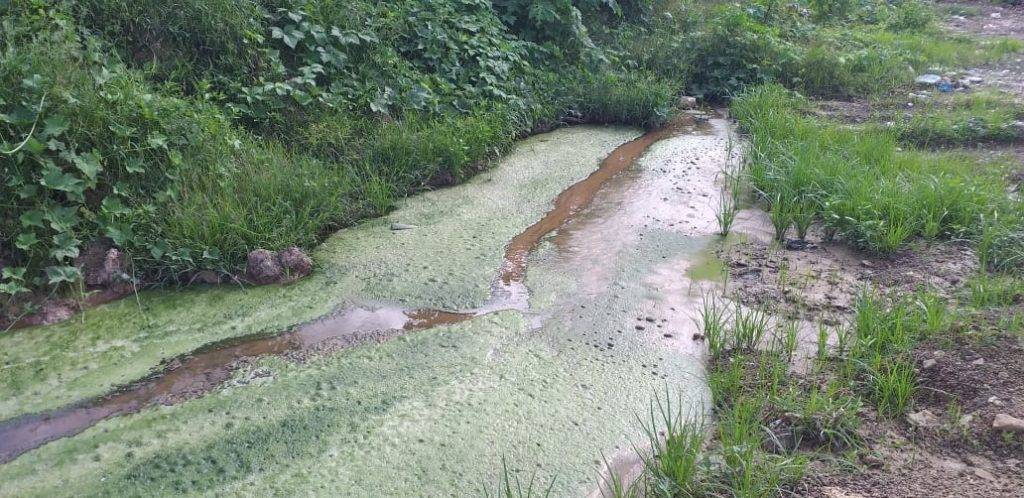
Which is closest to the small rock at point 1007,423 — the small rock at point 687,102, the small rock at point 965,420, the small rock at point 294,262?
the small rock at point 965,420

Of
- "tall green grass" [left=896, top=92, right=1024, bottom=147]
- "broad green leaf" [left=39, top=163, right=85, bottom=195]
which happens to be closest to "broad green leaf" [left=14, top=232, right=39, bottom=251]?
"broad green leaf" [left=39, top=163, right=85, bottom=195]

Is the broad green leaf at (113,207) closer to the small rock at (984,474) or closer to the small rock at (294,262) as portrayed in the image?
the small rock at (294,262)

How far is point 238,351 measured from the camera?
2980mm

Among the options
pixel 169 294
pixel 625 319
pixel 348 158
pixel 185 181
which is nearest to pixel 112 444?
pixel 169 294

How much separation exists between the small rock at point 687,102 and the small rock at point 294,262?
4.21 metres

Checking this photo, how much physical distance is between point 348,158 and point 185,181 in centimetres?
105

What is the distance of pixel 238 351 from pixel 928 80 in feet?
20.5

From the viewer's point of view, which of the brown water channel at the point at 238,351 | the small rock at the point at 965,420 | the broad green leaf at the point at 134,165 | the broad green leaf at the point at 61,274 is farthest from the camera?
the broad green leaf at the point at 134,165

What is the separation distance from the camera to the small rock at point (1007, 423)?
2.23 meters

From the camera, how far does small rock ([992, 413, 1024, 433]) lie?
223 cm

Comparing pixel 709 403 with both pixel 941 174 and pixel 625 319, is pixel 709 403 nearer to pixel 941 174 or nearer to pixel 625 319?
pixel 625 319

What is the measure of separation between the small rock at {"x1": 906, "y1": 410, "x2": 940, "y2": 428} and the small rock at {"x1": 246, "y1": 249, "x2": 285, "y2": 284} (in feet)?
8.46

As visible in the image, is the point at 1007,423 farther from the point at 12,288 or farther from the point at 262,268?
the point at 12,288

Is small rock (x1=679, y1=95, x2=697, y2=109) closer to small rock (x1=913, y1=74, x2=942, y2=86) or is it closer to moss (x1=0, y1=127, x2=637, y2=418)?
small rock (x1=913, y1=74, x2=942, y2=86)
